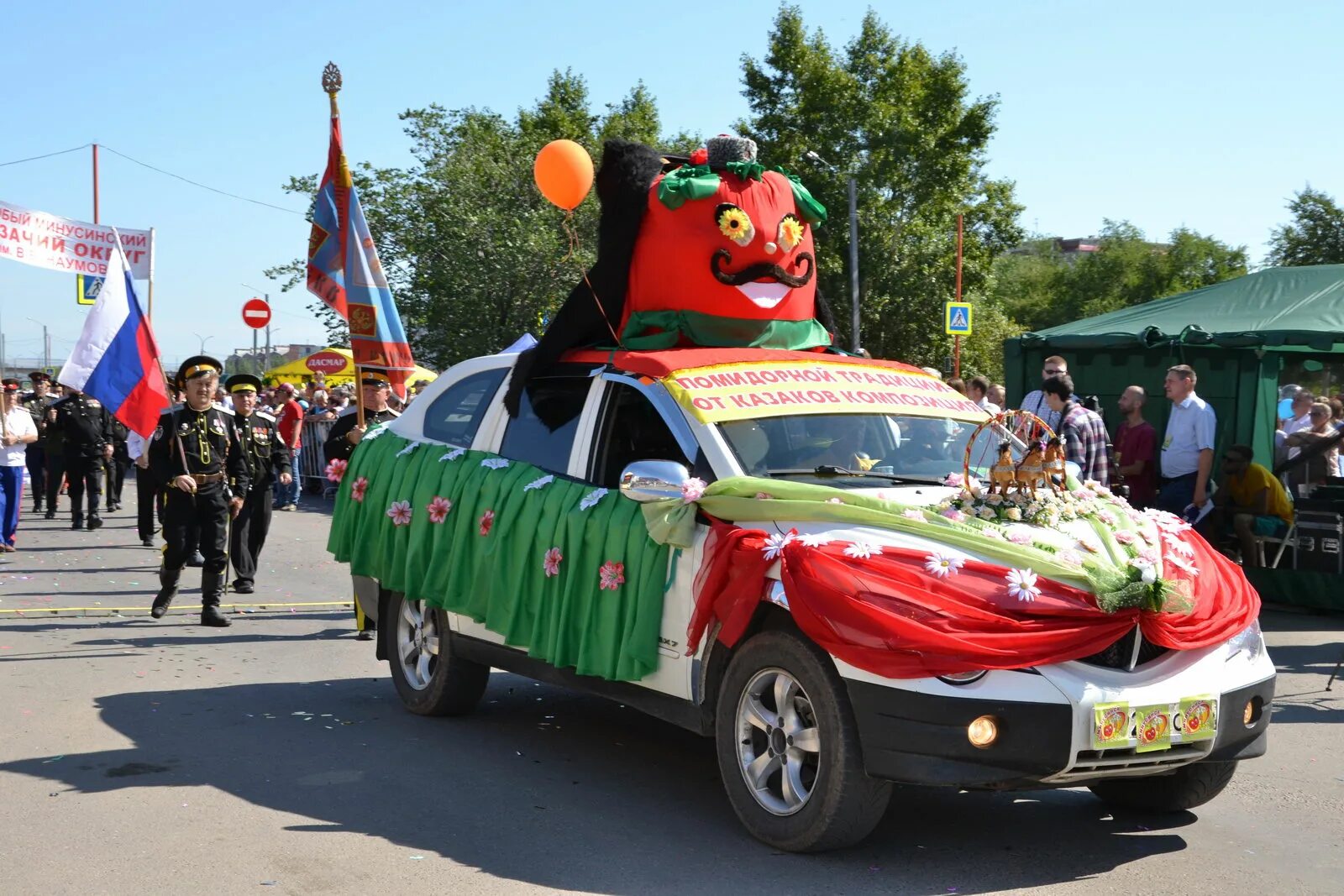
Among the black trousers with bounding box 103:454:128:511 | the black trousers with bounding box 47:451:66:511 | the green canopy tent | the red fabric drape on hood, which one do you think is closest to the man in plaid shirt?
the green canopy tent

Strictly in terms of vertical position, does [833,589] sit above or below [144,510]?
above

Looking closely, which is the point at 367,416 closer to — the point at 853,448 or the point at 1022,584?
the point at 853,448

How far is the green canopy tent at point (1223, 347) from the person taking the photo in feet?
42.4

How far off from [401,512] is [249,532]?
575cm

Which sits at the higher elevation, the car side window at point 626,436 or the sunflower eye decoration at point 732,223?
the sunflower eye decoration at point 732,223

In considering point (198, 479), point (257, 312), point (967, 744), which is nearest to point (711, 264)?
point (967, 744)

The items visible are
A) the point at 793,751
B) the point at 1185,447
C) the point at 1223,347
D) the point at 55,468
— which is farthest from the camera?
the point at 55,468

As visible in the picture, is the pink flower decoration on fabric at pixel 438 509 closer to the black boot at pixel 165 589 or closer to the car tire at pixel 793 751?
the car tire at pixel 793 751

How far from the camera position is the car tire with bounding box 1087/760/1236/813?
5715 millimetres

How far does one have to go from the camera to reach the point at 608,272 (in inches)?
296

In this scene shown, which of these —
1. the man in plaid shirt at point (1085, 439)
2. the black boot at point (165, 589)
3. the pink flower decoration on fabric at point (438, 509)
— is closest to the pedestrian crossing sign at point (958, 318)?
the man in plaid shirt at point (1085, 439)

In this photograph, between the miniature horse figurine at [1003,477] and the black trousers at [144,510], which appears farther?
the black trousers at [144,510]

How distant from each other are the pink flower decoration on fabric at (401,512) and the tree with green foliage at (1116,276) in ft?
202

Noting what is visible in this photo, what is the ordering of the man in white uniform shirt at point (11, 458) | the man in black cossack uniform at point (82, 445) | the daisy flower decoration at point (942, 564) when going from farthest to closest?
the man in black cossack uniform at point (82, 445), the man in white uniform shirt at point (11, 458), the daisy flower decoration at point (942, 564)
